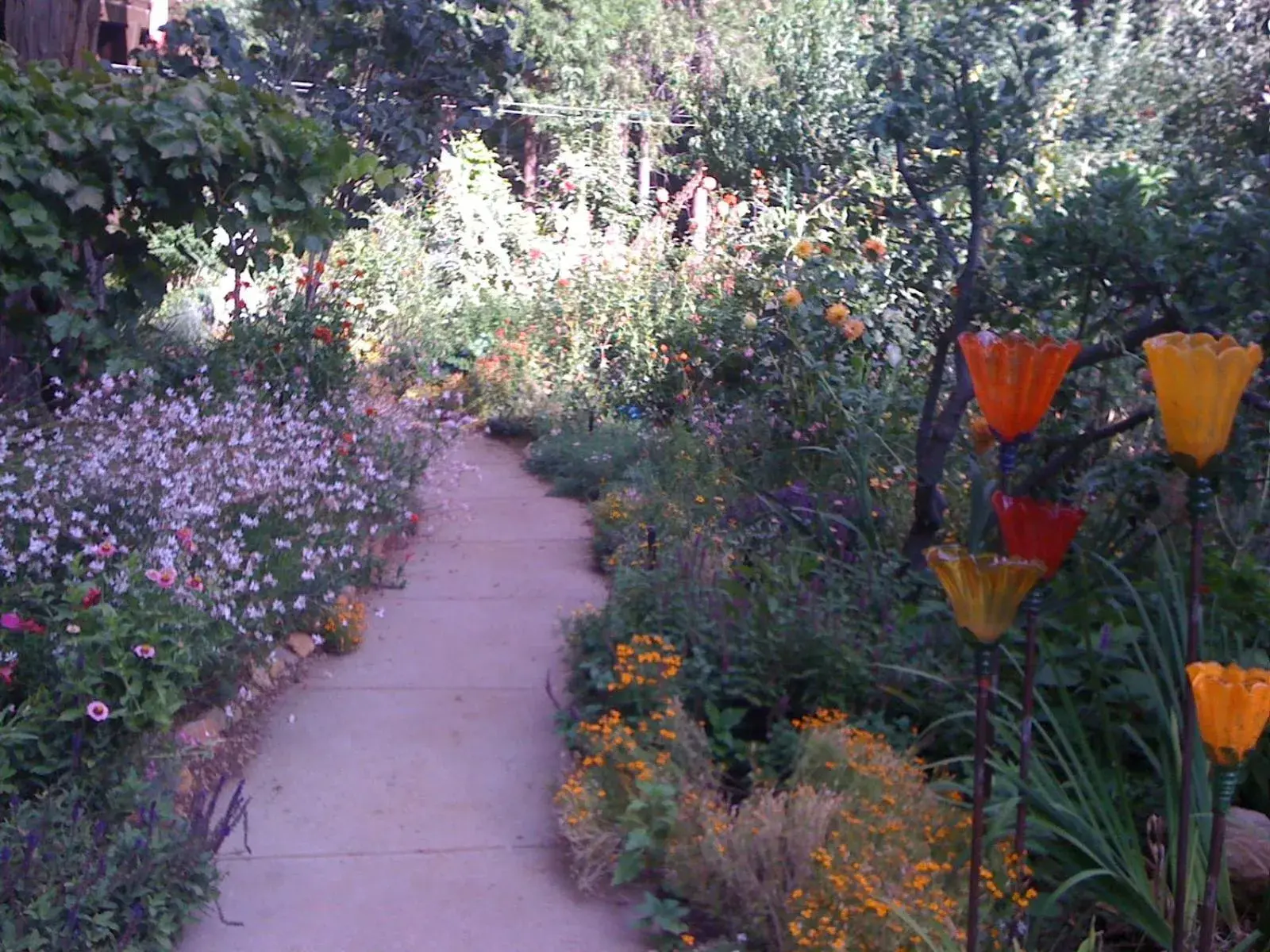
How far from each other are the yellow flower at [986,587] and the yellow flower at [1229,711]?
1.28 feet

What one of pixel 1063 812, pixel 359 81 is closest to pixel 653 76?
pixel 359 81

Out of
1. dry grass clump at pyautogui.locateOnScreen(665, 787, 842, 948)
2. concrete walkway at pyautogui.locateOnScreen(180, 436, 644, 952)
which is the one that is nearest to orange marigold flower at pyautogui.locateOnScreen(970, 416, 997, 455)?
dry grass clump at pyautogui.locateOnScreen(665, 787, 842, 948)

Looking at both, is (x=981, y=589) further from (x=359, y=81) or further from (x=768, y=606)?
(x=359, y=81)

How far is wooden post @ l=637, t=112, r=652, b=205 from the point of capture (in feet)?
42.2

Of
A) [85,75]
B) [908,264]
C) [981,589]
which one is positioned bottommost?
[981,589]

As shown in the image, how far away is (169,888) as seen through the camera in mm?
3158

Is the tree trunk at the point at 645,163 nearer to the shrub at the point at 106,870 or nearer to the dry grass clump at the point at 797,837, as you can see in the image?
the dry grass clump at the point at 797,837

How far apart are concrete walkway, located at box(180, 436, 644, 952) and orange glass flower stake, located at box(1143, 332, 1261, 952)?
1.65m

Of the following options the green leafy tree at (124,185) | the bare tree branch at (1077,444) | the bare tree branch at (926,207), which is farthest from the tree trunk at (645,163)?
the bare tree branch at (1077,444)

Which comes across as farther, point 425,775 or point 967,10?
point 967,10

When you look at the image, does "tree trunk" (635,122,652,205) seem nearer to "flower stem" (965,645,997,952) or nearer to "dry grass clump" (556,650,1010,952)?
"dry grass clump" (556,650,1010,952)

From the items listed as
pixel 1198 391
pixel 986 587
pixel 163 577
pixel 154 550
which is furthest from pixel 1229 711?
pixel 154 550

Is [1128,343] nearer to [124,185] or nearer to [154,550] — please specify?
[154,550]

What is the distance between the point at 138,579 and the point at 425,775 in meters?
1.11
